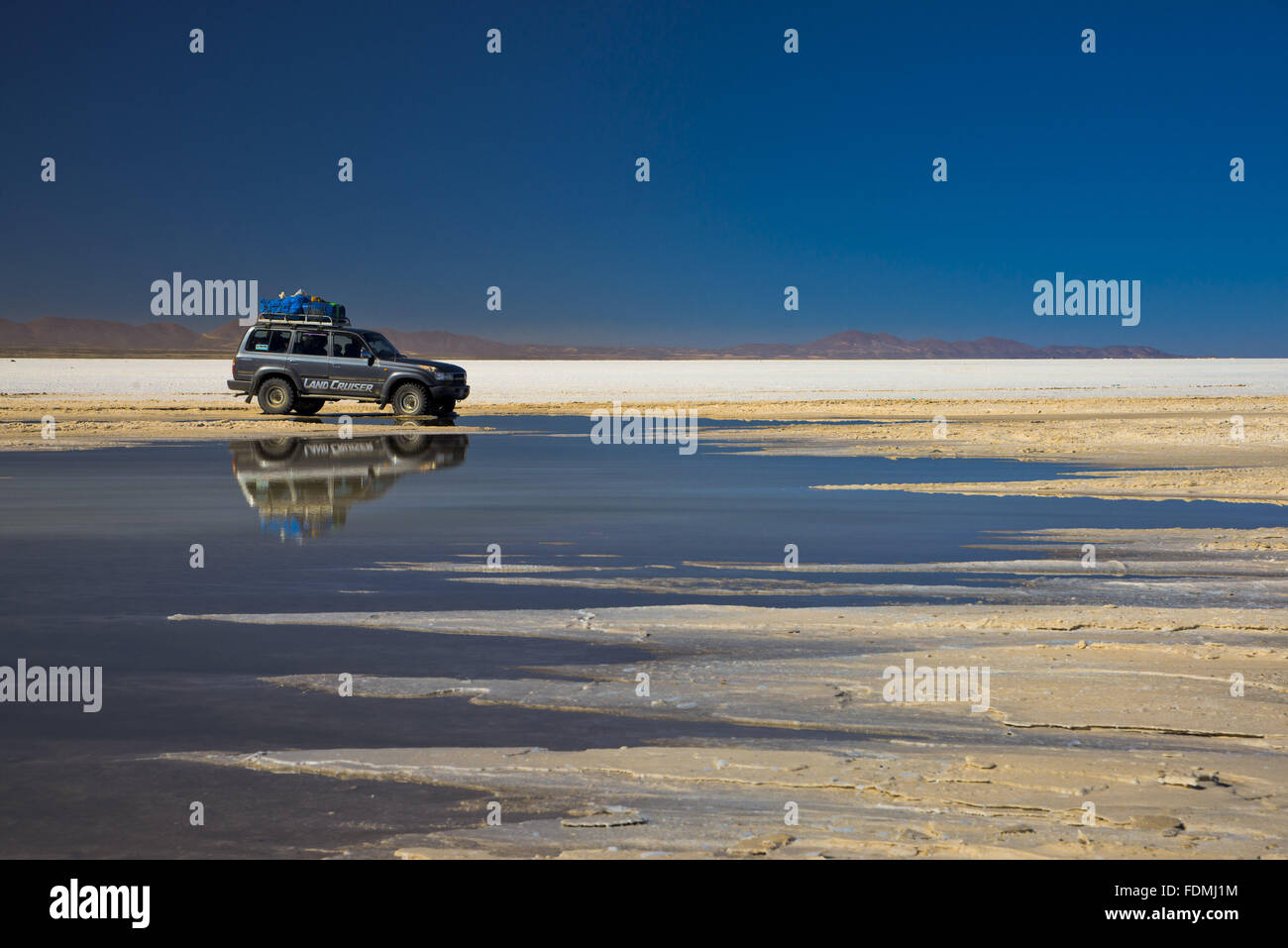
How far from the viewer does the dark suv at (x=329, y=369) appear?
34.2 meters

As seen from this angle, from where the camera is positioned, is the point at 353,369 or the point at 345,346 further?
the point at 345,346

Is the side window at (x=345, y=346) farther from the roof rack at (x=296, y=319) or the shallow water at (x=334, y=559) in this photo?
the shallow water at (x=334, y=559)

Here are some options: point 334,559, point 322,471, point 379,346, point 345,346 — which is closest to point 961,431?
point 379,346

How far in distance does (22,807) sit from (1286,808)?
16.8 ft

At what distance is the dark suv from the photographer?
34219 mm

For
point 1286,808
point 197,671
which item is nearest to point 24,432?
point 197,671

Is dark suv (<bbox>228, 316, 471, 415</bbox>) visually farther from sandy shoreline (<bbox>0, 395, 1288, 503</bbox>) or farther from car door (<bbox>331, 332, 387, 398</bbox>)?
sandy shoreline (<bbox>0, 395, 1288, 503</bbox>)

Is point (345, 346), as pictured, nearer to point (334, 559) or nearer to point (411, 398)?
point (411, 398)

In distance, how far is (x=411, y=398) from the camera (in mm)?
34219

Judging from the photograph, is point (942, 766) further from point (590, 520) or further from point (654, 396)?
point (654, 396)

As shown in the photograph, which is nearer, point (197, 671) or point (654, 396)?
point (197, 671)

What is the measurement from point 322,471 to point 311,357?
46.7 ft

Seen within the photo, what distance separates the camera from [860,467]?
74.5ft
